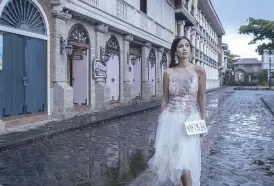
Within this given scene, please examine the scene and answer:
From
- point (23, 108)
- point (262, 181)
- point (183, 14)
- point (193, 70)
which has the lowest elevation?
point (262, 181)

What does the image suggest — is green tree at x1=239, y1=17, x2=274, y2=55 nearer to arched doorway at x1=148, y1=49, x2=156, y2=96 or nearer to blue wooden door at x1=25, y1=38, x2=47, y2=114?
arched doorway at x1=148, y1=49, x2=156, y2=96

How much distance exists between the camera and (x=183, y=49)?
359 centimetres

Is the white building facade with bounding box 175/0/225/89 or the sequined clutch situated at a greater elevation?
the white building facade with bounding box 175/0/225/89

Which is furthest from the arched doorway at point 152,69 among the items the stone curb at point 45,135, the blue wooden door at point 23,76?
the blue wooden door at point 23,76

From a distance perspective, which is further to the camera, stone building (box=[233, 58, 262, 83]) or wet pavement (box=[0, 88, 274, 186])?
stone building (box=[233, 58, 262, 83])

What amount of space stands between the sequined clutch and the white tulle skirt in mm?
69

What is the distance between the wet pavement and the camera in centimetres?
475

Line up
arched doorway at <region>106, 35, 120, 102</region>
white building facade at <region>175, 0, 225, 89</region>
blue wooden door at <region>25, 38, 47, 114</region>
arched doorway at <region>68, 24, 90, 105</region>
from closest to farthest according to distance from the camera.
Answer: blue wooden door at <region>25, 38, 47, 114</region>
arched doorway at <region>68, 24, 90, 105</region>
arched doorway at <region>106, 35, 120, 102</region>
white building facade at <region>175, 0, 225, 89</region>

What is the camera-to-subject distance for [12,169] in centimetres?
527

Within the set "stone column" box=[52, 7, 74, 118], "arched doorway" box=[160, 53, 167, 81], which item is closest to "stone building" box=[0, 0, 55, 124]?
"stone column" box=[52, 7, 74, 118]

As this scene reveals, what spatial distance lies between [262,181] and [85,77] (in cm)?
1026

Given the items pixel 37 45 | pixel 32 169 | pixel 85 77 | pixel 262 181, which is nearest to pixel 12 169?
pixel 32 169

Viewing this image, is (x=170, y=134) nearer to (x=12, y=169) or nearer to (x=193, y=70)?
(x=193, y=70)

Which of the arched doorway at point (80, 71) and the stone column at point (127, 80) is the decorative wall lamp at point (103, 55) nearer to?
the arched doorway at point (80, 71)
